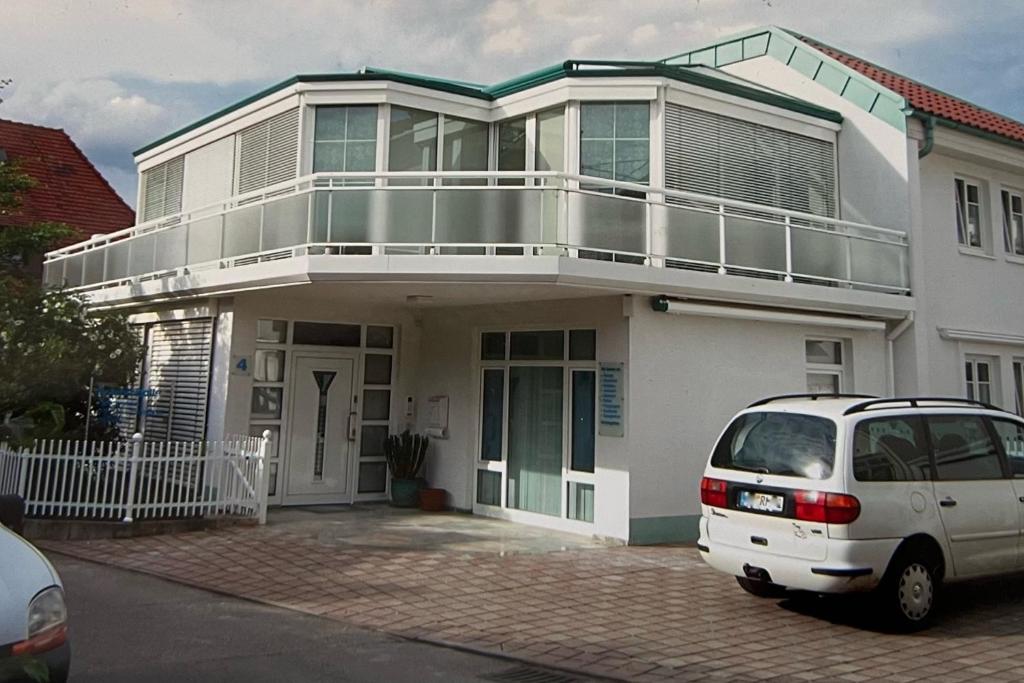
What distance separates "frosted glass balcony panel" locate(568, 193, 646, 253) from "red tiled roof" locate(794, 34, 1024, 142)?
5856 millimetres

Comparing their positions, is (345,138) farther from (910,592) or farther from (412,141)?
(910,592)

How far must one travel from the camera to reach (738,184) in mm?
13086

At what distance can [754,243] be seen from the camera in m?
→ 11.8

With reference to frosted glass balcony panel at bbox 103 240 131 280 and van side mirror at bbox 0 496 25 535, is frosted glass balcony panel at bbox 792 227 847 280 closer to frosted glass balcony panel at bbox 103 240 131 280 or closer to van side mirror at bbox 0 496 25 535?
van side mirror at bbox 0 496 25 535

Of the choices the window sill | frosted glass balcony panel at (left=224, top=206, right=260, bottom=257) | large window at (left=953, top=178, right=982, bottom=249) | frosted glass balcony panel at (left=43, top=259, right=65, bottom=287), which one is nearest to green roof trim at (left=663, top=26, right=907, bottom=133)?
large window at (left=953, top=178, right=982, bottom=249)

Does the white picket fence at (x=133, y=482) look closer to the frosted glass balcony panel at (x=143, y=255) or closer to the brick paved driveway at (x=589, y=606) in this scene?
the brick paved driveway at (x=589, y=606)

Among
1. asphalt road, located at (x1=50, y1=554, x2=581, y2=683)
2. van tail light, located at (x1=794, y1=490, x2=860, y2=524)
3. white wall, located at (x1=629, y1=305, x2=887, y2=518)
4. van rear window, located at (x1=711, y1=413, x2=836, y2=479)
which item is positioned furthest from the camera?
white wall, located at (x1=629, y1=305, x2=887, y2=518)

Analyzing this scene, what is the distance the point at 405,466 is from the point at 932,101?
11151 millimetres

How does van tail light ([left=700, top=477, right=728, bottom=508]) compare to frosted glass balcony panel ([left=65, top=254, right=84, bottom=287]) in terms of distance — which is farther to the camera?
frosted glass balcony panel ([left=65, top=254, right=84, bottom=287])

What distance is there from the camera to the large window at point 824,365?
41.7ft

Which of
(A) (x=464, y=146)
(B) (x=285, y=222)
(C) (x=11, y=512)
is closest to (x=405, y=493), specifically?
(B) (x=285, y=222)

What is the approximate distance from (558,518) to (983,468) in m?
5.35

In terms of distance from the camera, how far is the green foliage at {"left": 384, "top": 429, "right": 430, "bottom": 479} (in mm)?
13000

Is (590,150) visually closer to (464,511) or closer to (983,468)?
(464,511)
